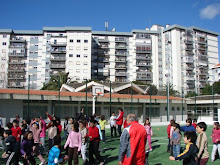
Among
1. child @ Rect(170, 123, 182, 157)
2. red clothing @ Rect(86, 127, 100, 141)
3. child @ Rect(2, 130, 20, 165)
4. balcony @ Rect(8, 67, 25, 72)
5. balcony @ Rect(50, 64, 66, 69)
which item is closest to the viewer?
child @ Rect(2, 130, 20, 165)

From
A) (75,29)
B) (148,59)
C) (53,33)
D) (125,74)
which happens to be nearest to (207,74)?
(148,59)

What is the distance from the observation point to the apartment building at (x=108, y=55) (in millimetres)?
71062

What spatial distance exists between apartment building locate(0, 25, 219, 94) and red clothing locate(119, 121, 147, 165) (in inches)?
2576

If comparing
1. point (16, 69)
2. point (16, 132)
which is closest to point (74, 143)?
point (16, 132)

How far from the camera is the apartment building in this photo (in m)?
71.1

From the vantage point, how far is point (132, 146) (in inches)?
179

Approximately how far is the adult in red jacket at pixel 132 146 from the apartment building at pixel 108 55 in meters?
65.4

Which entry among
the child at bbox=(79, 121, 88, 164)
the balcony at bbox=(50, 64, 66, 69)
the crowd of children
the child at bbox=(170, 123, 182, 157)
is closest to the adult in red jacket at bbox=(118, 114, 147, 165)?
the crowd of children

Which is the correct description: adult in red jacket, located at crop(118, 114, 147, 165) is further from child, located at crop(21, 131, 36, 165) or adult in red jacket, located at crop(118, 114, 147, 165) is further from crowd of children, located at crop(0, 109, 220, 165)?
child, located at crop(21, 131, 36, 165)

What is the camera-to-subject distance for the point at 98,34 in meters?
77.1

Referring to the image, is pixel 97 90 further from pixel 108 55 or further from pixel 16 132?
pixel 108 55

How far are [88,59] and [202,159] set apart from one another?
2624 inches

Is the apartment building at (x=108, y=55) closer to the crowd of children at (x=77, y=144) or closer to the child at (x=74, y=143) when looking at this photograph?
the crowd of children at (x=77, y=144)

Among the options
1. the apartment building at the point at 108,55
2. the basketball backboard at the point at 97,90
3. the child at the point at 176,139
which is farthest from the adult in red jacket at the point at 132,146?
the apartment building at the point at 108,55
